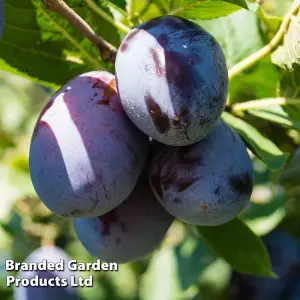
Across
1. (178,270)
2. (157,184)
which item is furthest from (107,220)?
(178,270)

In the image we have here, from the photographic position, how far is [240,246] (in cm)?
120

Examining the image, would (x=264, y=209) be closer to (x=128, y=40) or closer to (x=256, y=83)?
(x=256, y=83)

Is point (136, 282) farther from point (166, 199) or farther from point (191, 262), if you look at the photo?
point (166, 199)

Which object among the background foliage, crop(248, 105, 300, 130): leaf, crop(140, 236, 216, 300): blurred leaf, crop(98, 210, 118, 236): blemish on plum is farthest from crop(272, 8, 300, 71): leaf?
crop(140, 236, 216, 300): blurred leaf

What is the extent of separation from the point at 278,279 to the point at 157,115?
4.11 feet

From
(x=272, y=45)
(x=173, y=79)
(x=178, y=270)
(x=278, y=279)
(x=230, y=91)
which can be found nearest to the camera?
(x=173, y=79)

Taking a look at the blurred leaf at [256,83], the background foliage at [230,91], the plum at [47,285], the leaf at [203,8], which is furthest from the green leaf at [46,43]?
the plum at [47,285]

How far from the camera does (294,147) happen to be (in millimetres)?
1310

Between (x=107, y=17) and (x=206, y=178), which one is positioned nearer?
(x=206, y=178)

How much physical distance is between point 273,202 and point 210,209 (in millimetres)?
792

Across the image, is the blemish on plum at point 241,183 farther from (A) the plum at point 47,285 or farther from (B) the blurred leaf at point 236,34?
(A) the plum at point 47,285

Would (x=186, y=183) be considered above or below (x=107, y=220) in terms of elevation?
above

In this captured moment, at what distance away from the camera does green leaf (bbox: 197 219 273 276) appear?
3.92ft

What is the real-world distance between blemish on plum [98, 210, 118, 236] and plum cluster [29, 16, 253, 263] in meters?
0.09
